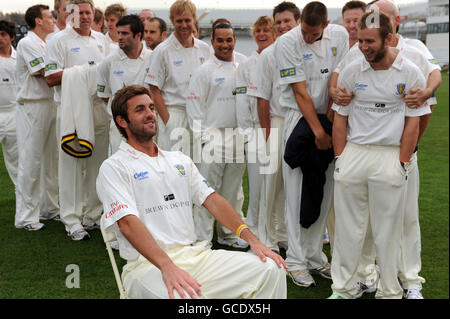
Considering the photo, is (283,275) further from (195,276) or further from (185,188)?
(185,188)

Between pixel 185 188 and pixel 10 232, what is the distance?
11.5ft

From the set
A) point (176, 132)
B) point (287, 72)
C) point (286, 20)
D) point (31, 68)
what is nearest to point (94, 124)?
point (31, 68)

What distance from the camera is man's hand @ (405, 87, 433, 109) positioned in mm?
3719

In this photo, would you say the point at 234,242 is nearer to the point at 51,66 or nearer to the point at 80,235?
the point at 80,235

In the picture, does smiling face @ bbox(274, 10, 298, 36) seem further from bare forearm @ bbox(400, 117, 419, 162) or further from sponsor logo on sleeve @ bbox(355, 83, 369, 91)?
bare forearm @ bbox(400, 117, 419, 162)

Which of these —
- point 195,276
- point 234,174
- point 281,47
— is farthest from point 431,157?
point 195,276

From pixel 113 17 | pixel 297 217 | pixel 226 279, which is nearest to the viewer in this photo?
pixel 226 279

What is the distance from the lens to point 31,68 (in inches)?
230

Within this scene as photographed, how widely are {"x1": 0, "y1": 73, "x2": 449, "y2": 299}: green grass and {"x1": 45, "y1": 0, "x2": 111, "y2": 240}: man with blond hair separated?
0.25m

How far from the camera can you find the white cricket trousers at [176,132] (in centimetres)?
557

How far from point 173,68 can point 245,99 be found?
86 cm

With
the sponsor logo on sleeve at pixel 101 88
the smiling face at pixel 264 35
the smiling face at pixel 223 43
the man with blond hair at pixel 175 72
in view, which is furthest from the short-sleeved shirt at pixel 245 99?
the sponsor logo on sleeve at pixel 101 88

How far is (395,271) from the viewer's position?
156 inches
